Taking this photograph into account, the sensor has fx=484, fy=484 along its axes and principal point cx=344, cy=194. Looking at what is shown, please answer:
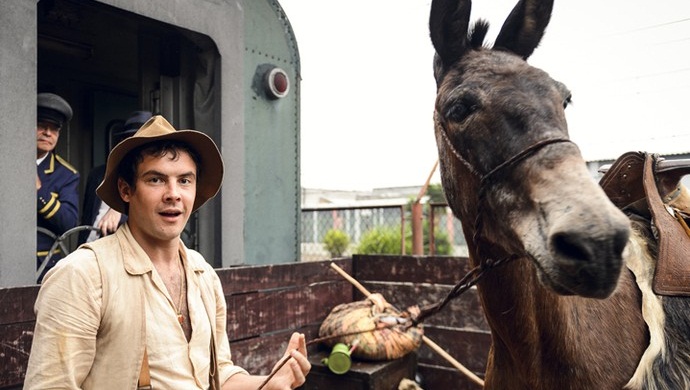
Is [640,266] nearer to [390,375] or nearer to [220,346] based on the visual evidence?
[220,346]

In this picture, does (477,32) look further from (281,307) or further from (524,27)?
(281,307)

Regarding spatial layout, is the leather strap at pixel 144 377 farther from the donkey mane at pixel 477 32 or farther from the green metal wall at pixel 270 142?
the green metal wall at pixel 270 142

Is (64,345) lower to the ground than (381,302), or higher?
higher

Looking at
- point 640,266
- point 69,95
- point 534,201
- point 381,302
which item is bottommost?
point 381,302

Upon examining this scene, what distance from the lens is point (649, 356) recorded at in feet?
5.74

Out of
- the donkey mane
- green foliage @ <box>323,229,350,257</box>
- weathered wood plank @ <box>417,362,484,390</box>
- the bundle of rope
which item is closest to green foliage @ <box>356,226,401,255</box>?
green foliage @ <box>323,229,350,257</box>

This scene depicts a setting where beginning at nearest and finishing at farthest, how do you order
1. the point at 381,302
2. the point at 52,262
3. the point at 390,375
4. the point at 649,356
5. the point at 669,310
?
the point at 649,356, the point at 669,310, the point at 52,262, the point at 390,375, the point at 381,302

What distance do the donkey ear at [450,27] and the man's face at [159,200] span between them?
3.63 feet

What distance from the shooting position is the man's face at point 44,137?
12.0ft

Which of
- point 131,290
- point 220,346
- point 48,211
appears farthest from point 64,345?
point 48,211

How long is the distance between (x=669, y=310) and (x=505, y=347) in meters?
0.65

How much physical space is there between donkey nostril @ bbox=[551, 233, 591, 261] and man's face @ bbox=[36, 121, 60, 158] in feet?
12.2

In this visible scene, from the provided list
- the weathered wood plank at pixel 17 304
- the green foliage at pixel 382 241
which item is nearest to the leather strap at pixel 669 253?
the weathered wood plank at pixel 17 304

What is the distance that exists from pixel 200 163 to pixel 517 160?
3.97 feet
